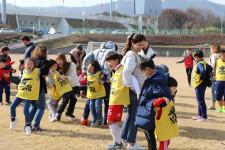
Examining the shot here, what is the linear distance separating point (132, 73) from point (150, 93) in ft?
2.42

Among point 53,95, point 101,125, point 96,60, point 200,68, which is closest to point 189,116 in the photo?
point 200,68

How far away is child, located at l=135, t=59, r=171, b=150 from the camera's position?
390 cm

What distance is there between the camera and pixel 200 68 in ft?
22.1

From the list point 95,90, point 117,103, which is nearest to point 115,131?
point 117,103

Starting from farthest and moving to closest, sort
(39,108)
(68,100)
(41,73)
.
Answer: (68,100) → (39,108) → (41,73)

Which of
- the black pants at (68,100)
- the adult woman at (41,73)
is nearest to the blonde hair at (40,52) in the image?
the adult woman at (41,73)

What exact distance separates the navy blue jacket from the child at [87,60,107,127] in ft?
7.15

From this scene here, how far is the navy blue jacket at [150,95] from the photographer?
153 inches

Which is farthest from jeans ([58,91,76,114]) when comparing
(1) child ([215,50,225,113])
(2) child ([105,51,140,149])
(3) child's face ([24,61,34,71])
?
(1) child ([215,50,225,113])

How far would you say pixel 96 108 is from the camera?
6.18 m

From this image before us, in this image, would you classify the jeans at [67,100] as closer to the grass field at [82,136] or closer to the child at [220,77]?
the grass field at [82,136]

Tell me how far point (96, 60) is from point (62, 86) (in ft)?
3.38

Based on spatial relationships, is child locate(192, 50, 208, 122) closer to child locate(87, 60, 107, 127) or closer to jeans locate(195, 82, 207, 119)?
jeans locate(195, 82, 207, 119)

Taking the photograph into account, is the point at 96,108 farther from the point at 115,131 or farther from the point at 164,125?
the point at 164,125
